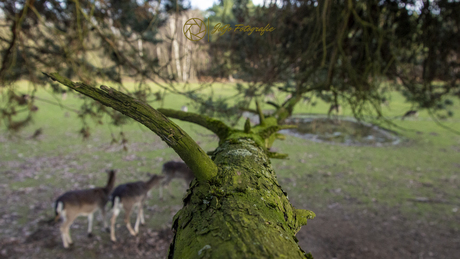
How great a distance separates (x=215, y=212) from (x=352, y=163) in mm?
8948

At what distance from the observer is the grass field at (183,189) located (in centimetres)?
470

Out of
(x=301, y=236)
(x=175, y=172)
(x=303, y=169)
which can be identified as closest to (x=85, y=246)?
(x=175, y=172)

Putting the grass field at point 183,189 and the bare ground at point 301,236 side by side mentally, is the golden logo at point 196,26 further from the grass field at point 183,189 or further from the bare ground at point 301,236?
the bare ground at point 301,236

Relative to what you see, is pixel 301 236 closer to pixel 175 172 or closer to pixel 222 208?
pixel 175 172

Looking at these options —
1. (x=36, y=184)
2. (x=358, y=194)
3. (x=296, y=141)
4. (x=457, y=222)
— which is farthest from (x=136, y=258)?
(x=296, y=141)

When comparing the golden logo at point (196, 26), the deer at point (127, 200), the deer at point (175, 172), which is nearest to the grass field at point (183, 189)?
the deer at point (127, 200)

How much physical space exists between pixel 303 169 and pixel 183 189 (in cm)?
369

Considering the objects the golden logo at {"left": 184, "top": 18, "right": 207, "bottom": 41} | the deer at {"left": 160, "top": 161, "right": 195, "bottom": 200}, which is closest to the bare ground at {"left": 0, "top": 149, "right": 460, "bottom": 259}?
Result: the deer at {"left": 160, "top": 161, "right": 195, "bottom": 200}

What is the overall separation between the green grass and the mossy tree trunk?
372 centimetres

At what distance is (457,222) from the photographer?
549 cm

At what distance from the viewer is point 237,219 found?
0.73 metres

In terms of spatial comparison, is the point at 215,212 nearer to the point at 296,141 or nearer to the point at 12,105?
the point at 12,105

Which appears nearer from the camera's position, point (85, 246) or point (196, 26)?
point (196, 26)

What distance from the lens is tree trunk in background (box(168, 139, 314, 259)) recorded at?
641 millimetres
